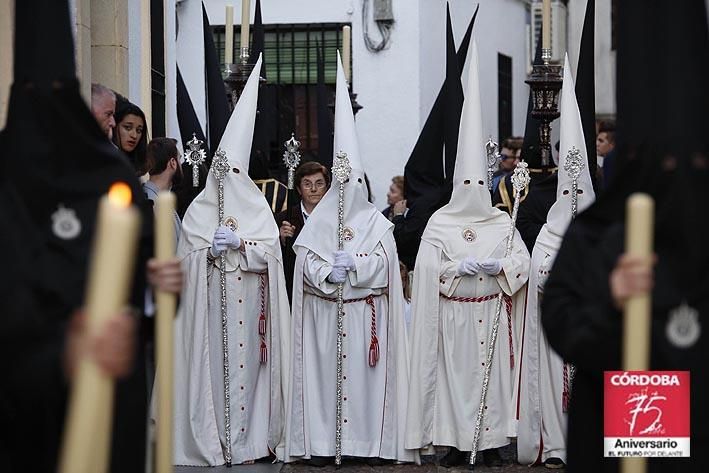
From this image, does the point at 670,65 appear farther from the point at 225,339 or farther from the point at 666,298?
the point at 225,339

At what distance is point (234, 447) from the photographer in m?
8.77

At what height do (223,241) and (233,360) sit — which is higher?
(223,241)

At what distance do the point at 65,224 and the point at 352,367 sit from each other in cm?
471

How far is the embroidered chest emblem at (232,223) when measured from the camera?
883cm

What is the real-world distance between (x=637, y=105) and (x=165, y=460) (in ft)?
5.98

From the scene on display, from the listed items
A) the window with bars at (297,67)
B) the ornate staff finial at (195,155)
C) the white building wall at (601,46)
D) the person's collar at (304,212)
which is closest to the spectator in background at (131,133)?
the ornate staff finial at (195,155)

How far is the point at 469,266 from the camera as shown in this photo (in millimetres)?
8539

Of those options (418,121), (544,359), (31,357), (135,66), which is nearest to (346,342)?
(544,359)

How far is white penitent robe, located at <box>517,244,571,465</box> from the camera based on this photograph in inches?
342

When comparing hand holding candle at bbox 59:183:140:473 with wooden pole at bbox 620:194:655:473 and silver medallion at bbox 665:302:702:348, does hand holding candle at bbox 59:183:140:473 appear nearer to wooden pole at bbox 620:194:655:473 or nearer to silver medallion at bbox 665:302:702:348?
wooden pole at bbox 620:194:655:473

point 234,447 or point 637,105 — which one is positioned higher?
point 637,105

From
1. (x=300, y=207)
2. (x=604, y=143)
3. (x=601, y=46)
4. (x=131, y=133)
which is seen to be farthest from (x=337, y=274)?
(x=601, y=46)

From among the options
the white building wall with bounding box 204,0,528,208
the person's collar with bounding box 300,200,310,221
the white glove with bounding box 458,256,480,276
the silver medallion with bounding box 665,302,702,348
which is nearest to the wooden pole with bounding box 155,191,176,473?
the silver medallion with bounding box 665,302,702,348

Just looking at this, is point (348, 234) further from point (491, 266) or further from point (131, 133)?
point (131, 133)
